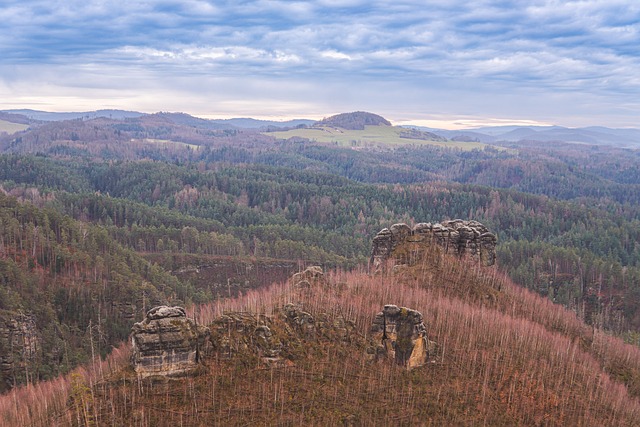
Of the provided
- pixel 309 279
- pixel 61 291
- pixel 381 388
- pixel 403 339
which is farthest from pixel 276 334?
pixel 61 291

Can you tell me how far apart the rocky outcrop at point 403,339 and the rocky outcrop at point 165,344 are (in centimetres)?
1366

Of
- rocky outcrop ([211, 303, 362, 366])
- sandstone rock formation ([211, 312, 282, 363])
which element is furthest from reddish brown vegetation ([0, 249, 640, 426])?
sandstone rock formation ([211, 312, 282, 363])

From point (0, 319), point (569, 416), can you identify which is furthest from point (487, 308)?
point (0, 319)

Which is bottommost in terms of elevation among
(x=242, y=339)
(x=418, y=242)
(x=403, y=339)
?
(x=403, y=339)

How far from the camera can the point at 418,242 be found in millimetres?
72000

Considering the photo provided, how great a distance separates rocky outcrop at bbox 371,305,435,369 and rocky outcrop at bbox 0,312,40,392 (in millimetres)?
66476

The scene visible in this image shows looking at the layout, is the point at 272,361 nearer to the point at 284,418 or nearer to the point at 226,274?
the point at 284,418

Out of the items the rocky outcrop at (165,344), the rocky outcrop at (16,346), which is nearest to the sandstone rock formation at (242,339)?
the rocky outcrop at (165,344)

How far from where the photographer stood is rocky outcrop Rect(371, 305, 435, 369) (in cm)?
4003

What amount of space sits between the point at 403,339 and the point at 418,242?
32.6 metres

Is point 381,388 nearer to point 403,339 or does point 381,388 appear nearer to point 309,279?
point 403,339

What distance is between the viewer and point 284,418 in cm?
3194

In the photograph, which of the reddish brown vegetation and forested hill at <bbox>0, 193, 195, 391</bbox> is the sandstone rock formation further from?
forested hill at <bbox>0, 193, 195, 391</bbox>

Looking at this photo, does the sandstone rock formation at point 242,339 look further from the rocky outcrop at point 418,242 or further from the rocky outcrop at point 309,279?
the rocky outcrop at point 418,242
